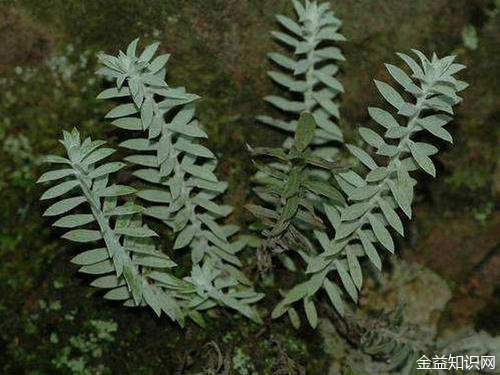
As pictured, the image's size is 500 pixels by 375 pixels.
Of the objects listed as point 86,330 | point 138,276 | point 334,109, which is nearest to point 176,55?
point 334,109

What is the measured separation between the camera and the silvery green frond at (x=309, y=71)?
9.68 ft

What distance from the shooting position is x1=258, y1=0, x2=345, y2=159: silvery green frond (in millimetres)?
2949

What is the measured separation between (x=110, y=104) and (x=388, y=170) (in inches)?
58.1

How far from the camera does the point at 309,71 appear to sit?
3.08 m

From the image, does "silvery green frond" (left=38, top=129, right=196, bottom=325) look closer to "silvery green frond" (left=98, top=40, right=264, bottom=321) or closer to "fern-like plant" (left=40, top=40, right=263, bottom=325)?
"fern-like plant" (left=40, top=40, right=263, bottom=325)

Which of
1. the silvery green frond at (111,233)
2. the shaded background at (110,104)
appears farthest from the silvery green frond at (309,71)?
the silvery green frond at (111,233)

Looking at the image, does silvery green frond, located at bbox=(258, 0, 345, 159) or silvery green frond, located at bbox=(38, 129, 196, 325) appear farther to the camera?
silvery green frond, located at bbox=(258, 0, 345, 159)

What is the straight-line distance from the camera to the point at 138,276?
272cm

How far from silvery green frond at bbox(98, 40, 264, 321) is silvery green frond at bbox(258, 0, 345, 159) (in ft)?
1.65

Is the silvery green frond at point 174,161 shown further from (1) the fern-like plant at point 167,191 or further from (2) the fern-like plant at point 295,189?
(2) the fern-like plant at point 295,189

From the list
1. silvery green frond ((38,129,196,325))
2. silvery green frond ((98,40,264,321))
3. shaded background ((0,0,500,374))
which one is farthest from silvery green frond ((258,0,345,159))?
silvery green frond ((38,129,196,325))

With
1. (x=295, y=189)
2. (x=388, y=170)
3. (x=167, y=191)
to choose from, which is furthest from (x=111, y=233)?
(x=388, y=170)

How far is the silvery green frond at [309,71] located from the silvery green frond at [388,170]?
1.67ft

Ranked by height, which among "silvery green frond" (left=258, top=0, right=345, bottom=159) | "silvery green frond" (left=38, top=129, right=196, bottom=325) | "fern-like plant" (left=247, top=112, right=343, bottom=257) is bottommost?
"silvery green frond" (left=38, top=129, right=196, bottom=325)
